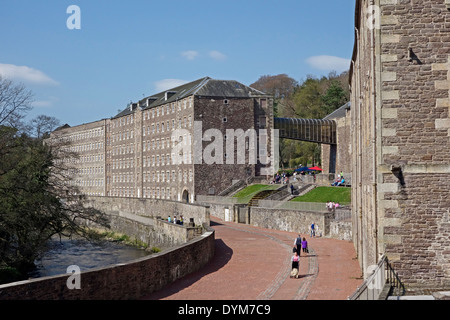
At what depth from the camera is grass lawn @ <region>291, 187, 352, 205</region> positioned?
45.1 meters

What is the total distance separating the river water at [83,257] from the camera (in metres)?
38.1

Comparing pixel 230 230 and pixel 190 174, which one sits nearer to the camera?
pixel 230 230

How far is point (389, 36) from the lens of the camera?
15.3 metres

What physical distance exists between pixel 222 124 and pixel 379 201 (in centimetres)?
4909

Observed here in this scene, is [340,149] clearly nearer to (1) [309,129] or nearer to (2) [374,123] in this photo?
(1) [309,129]

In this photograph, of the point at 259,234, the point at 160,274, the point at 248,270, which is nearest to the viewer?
the point at 160,274

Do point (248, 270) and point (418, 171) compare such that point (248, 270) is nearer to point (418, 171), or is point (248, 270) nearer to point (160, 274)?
point (160, 274)

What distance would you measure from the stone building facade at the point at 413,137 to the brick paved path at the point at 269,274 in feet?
13.8

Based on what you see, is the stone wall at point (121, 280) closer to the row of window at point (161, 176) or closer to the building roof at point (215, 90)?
the row of window at point (161, 176)

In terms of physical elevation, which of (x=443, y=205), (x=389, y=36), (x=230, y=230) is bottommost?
(x=230, y=230)

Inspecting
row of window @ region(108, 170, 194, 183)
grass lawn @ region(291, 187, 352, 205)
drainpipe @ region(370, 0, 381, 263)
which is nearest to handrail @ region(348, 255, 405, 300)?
drainpipe @ region(370, 0, 381, 263)

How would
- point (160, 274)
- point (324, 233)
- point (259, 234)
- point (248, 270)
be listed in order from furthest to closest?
point (259, 234) → point (324, 233) → point (248, 270) → point (160, 274)

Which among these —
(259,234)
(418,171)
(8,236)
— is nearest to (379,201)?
(418,171)

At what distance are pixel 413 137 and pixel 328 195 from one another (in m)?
32.2
